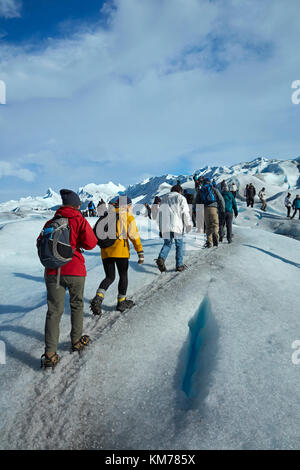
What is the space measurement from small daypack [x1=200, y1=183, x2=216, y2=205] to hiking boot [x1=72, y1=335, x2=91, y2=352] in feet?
16.9

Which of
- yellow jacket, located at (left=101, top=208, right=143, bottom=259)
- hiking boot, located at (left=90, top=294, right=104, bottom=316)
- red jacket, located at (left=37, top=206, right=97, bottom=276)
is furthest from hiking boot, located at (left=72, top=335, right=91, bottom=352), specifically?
yellow jacket, located at (left=101, top=208, right=143, bottom=259)

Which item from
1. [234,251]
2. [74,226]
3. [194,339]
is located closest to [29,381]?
[74,226]

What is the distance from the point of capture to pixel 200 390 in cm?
245

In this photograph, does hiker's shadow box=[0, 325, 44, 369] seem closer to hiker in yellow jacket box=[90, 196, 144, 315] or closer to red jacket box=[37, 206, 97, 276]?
hiker in yellow jacket box=[90, 196, 144, 315]

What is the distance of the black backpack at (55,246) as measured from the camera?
2641mm

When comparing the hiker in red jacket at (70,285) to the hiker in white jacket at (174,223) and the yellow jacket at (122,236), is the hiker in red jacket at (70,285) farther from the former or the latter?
the hiker in white jacket at (174,223)

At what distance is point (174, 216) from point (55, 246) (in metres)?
3.33

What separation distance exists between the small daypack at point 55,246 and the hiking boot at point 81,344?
34.3 inches

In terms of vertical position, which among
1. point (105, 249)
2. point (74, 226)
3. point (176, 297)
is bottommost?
point (176, 297)

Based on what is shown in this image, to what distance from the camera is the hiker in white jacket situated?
217 inches

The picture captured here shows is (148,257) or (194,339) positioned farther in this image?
(148,257)

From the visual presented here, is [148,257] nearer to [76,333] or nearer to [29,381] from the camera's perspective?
[76,333]

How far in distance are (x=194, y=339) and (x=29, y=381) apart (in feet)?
6.60
